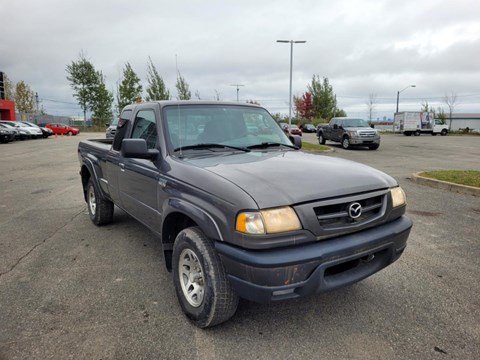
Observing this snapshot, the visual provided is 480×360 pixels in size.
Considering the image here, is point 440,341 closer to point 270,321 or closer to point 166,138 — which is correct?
point 270,321

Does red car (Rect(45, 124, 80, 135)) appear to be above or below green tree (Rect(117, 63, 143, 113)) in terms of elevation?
below

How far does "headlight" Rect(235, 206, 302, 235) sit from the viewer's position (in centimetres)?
228

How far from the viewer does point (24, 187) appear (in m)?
8.95

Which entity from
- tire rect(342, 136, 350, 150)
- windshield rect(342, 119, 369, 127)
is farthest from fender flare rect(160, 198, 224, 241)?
windshield rect(342, 119, 369, 127)

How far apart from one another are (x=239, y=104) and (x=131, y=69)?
44839 millimetres

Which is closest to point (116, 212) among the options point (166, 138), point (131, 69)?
point (166, 138)

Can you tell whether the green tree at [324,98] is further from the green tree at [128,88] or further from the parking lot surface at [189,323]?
the parking lot surface at [189,323]

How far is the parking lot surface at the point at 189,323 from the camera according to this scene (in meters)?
2.52

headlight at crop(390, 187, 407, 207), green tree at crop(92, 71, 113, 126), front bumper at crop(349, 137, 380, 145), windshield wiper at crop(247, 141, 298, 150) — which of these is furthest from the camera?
green tree at crop(92, 71, 113, 126)

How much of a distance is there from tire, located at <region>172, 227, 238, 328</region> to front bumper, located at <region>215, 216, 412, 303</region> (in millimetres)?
137

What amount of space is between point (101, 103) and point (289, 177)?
168 ft

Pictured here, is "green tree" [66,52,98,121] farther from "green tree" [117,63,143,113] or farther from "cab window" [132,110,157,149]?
"cab window" [132,110,157,149]

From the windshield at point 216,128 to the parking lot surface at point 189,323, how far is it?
1.35 meters

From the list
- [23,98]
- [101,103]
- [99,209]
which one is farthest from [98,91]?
[99,209]
